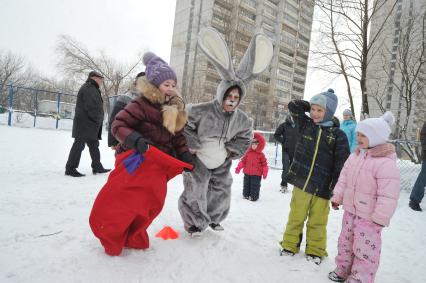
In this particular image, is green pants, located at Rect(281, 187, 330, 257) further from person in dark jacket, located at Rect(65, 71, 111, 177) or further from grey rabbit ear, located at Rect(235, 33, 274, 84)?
person in dark jacket, located at Rect(65, 71, 111, 177)

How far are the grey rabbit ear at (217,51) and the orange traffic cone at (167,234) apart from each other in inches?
68.4

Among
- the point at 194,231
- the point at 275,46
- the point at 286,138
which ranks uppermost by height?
the point at 275,46

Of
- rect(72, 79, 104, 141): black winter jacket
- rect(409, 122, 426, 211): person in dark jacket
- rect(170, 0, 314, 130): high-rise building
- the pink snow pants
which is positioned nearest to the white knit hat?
the pink snow pants

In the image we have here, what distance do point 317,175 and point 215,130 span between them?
3.75 ft

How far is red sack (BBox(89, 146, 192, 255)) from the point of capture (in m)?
2.43

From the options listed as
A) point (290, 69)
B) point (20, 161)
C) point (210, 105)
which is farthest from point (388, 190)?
point (290, 69)

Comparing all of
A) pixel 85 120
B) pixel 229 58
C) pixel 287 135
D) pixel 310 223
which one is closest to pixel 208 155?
pixel 229 58

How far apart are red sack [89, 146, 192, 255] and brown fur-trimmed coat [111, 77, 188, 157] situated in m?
0.22

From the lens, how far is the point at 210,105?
10.6 feet

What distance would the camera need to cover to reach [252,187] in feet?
18.4

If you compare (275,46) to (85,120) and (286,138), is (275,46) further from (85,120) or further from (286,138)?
(85,120)

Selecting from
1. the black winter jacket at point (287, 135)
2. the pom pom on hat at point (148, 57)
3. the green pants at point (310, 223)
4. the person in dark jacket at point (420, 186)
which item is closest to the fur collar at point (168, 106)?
the pom pom on hat at point (148, 57)

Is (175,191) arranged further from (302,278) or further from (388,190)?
(388,190)

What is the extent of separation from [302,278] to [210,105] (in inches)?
75.0
